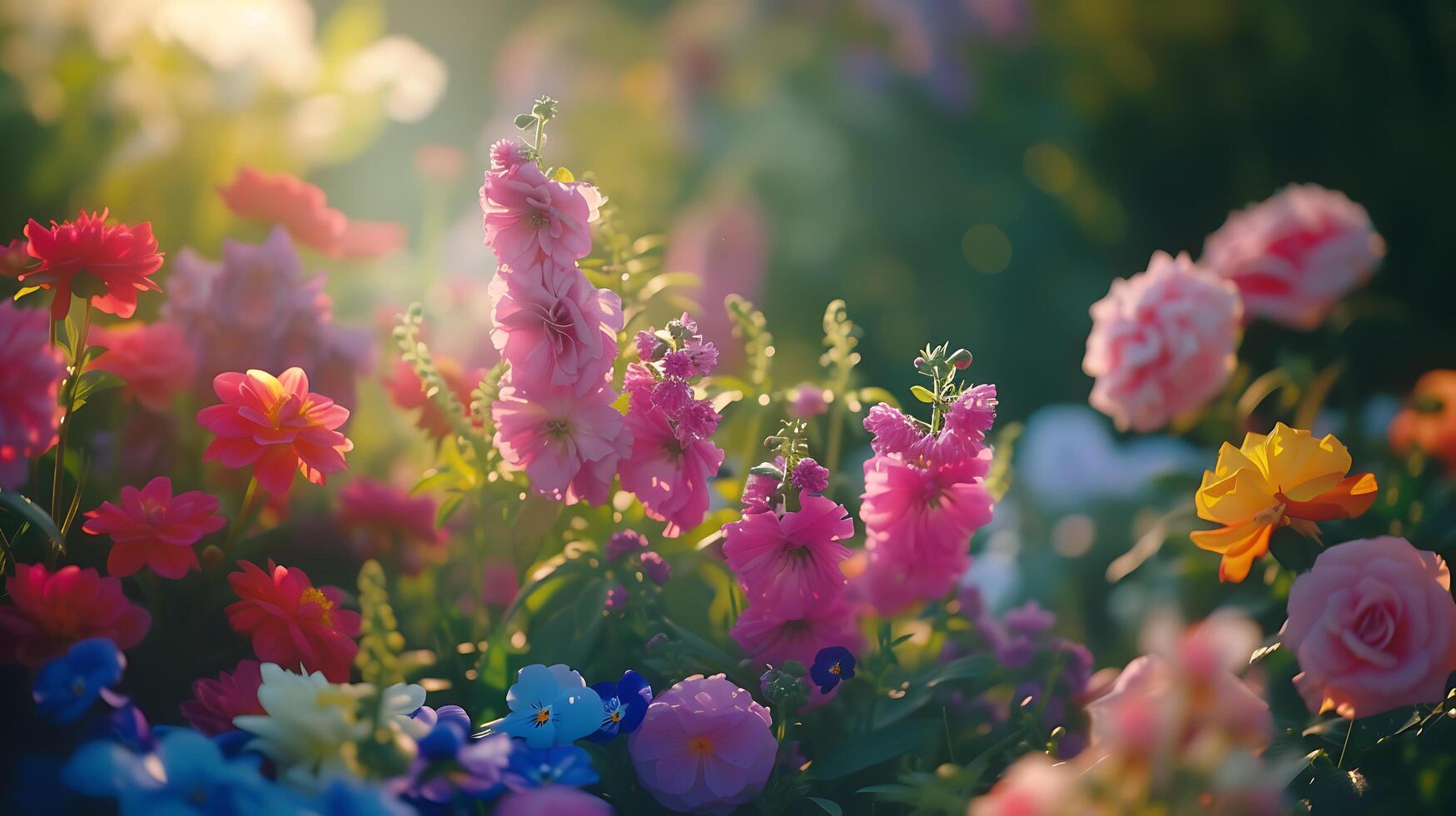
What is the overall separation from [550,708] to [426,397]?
0.37 meters

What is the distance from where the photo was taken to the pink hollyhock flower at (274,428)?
0.70m

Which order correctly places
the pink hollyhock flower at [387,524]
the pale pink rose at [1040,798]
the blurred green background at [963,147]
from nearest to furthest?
the pale pink rose at [1040,798] → the pink hollyhock flower at [387,524] → the blurred green background at [963,147]

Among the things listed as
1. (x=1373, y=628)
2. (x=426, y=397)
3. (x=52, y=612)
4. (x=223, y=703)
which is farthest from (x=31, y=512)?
(x=1373, y=628)

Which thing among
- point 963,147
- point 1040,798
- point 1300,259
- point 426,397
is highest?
point 963,147

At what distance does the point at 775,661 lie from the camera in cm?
74

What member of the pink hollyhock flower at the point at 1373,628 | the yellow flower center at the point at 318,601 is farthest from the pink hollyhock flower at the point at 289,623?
the pink hollyhock flower at the point at 1373,628

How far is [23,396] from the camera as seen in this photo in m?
0.62

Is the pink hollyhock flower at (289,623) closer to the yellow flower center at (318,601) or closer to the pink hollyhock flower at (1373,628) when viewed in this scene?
the yellow flower center at (318,601)

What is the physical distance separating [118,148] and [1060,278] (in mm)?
1571

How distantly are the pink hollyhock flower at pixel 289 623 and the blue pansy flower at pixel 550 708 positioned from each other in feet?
0.45

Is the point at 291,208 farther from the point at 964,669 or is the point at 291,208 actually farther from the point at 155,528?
the point at 964,669

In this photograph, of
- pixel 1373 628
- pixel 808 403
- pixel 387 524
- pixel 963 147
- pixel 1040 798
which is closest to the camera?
pixel 1040 798

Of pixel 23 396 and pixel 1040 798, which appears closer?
pixel 1040 798

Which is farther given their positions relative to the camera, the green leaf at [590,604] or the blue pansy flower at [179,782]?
the green leaf at [590,604]
